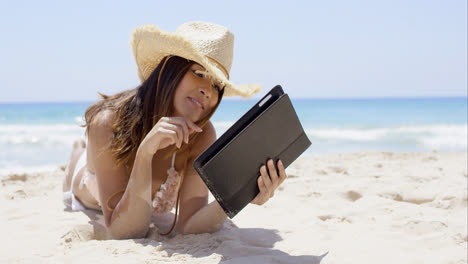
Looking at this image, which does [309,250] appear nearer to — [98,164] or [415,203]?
[98,164]

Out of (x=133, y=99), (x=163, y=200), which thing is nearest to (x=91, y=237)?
(x=163, y=200)

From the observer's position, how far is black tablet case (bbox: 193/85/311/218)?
1.55 metres

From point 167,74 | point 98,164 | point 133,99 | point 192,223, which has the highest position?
point 167,74

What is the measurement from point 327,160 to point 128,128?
386 cm

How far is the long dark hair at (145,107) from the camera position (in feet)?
6.32

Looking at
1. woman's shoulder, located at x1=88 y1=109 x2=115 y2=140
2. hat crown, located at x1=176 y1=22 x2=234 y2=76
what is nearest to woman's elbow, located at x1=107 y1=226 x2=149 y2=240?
woman's shoulder, located at x1=88 y1=109 x2=115 y2=140

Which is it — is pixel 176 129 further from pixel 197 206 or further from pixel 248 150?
pixel 197 206

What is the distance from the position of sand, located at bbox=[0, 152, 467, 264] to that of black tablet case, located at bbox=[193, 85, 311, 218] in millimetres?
326

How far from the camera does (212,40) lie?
1922 millimetres

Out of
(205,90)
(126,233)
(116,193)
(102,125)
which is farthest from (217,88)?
(126,233)

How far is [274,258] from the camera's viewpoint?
1.75m

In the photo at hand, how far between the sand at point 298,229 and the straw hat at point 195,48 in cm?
79

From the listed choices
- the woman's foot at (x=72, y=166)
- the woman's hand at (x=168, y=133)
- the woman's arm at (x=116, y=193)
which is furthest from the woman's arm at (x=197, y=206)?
the woman's foot at (x=72, y=166)

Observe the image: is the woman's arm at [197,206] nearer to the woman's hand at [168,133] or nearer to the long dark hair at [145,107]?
the long dark hair at [145,107]
